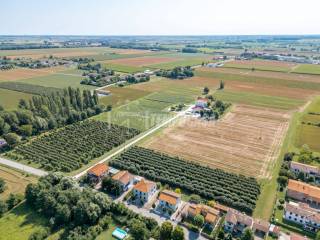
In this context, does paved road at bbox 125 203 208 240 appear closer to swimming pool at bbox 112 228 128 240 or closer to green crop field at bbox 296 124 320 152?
swimming pool at bbox 112 228 128 240

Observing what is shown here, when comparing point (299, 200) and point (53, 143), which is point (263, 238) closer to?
point (299, 200)

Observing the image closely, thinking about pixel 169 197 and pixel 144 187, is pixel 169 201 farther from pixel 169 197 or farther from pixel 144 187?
pixel 144 187

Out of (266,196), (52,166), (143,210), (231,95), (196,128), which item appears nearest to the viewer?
(143,210)

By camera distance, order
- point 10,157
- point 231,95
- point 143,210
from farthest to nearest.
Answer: point 231,95 < point 10,157 < point 143,210

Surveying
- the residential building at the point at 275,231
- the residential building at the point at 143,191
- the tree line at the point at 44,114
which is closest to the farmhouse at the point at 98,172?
the residential building at the point at 143,191

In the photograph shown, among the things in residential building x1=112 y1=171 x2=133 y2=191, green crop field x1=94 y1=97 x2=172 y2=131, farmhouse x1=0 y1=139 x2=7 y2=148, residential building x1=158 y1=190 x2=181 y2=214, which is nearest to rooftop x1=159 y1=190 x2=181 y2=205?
residential building x1=158 y1=190 x2=181 y2=214

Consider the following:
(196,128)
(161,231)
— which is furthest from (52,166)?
(196,128)

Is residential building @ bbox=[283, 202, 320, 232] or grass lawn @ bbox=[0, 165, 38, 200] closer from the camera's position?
residential building @ bbox=[283, 202, 320, 232]

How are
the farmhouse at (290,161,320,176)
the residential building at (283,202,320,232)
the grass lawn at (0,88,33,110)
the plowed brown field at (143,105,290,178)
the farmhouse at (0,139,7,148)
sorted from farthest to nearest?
the grass lawn at (0,88,33,110) → the farmhouse at (0,139,7,148) → the plowed brown field at (143,105,290,178) → the farmhouse at (290,161,320,176) → the residential building at (283,202,320,232)
